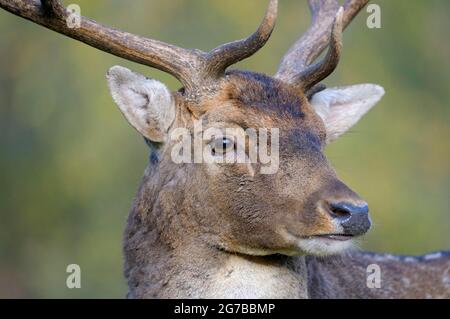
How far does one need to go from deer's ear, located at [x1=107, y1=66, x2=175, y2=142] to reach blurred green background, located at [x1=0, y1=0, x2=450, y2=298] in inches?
427

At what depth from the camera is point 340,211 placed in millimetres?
7359

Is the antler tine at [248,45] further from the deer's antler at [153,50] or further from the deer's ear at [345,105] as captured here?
the deer's ear at [345,105]

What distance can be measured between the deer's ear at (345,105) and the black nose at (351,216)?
1.76 m

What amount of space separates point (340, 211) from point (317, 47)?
2.36m


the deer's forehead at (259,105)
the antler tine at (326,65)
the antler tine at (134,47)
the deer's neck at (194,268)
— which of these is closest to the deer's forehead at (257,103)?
the deer's forehead at (259,105)

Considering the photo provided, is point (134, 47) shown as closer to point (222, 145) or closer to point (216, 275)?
point (222, 145)

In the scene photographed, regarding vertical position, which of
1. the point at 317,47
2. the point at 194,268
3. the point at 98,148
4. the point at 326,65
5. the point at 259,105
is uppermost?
the point at 98,148

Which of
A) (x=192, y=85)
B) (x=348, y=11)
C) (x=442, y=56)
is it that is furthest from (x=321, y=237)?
(x=442, y=56)

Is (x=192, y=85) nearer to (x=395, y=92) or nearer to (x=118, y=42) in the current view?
(x=118, y=42)

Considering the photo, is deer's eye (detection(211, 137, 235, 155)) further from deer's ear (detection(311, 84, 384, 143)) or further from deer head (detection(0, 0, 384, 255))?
deer's ear (detection(311, 84, 384, 143))

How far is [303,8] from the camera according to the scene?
66.9 ft

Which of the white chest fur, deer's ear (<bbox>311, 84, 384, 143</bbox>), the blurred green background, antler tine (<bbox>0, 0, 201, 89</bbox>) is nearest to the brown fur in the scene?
the white chest fur

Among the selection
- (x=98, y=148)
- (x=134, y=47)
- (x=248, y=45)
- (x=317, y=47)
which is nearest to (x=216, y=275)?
(x=248, y=45)

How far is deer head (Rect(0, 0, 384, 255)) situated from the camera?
755cm
